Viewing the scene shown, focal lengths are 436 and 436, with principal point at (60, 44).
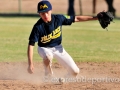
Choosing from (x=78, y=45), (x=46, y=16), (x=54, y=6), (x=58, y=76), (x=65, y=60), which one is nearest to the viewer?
(x=46, y=16)

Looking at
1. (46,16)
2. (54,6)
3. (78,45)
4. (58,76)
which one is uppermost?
(46,16)

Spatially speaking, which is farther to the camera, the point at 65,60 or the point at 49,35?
the point at 65,60

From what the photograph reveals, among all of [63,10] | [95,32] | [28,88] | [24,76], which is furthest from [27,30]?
[63,10]

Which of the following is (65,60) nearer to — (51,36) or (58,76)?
(51,36)

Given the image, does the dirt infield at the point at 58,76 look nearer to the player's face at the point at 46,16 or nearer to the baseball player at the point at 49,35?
the baseball player at the point at 49,35

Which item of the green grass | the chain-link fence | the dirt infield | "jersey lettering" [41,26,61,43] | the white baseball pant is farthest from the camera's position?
the chain-link fence

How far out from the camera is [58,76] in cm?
947

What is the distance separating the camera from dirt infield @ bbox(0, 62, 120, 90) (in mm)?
8234

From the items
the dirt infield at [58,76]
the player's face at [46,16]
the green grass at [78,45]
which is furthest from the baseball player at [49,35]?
the green grass at [78,45]

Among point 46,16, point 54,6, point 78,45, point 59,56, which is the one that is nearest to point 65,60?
point 59,56

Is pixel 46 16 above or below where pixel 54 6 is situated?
above

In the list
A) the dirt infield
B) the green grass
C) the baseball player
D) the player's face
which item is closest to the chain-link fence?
the green grass

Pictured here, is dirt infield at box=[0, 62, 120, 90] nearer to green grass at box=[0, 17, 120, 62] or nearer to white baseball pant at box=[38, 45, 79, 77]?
white baseball pant at box=[38, 45, 79, 77]

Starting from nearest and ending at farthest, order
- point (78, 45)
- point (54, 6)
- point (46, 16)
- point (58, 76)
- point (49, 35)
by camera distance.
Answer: point (46, 16) → point (49, 35) → point (58, 76) → point (78, 45) → point (54, 6)
